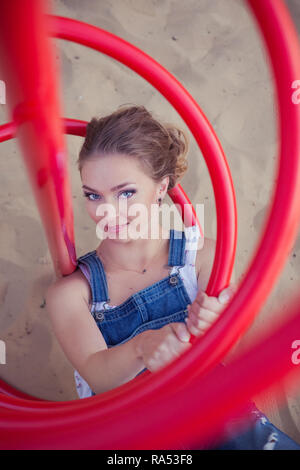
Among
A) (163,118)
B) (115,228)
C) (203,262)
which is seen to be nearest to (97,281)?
(115,228)

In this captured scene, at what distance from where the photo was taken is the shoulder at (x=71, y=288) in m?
0.94

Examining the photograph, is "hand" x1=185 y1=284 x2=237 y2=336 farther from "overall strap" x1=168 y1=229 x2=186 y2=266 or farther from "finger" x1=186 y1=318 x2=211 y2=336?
"overall strap" x1=168 y1=229 x2=186 y2=266

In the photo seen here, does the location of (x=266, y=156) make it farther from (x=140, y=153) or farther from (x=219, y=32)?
(x=140, y=153)

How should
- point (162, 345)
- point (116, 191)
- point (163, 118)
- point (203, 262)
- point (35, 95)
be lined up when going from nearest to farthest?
1. point (35, 95)
2. point (162, 345)
3. point (116, 191)
4. point (203, 262)
5. point (163, 118)

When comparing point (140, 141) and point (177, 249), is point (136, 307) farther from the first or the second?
point (140, 141)

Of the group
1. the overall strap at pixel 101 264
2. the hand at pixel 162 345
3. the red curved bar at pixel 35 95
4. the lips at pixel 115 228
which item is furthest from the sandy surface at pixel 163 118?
the red curved bar at pixel 35 95

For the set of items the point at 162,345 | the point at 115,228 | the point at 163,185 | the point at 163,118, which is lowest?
the point at 162,345

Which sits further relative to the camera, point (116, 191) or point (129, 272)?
point (129, 272)

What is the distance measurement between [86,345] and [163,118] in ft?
3.67

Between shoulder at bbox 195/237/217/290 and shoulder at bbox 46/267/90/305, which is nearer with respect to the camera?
shoulder at bbox 46/267/90/305

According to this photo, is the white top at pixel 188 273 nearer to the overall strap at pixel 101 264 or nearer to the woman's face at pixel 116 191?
the overall strap at pixel 101 264

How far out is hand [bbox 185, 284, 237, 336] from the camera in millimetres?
729

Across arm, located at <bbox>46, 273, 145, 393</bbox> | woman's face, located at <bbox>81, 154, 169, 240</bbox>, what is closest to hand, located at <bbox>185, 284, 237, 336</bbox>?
arm, located at <bbox>46, 273, 145, 393</bbox>

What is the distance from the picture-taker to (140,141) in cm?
96
